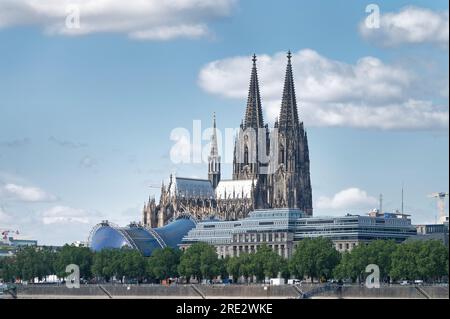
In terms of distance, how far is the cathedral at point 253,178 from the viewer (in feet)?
528

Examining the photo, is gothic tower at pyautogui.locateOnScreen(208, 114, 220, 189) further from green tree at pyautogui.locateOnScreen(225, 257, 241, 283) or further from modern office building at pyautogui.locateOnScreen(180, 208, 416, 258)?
green tree at pyautogui.locateOnScreen(225, 257, 241, 283)

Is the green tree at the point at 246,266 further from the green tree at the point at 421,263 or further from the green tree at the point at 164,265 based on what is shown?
→ the green tree at the point at 421,263

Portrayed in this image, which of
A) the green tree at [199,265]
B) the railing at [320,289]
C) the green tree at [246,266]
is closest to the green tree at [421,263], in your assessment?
the railing at [320,289]

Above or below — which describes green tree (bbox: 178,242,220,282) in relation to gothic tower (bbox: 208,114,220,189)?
below

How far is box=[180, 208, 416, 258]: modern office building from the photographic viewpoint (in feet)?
436

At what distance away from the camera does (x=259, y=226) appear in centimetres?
14350

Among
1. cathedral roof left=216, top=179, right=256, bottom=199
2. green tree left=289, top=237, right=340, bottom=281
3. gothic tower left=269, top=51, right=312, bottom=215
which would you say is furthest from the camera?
cathedral roof left=216, top=179, right=256, bottom=199

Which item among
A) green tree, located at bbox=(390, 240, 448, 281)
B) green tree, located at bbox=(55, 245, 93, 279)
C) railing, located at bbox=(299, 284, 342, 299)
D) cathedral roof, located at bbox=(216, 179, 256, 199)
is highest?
cathedral roof, located at bbox=(216, 179, 256, 199)

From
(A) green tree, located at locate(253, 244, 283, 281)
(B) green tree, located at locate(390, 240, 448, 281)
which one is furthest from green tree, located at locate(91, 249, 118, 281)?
(B) green tree, located at locate(390, 240, 448, 281)

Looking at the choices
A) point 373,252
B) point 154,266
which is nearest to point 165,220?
point 154,266

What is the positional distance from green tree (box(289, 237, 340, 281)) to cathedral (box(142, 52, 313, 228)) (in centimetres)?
4245

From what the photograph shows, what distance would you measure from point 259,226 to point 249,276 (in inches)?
931

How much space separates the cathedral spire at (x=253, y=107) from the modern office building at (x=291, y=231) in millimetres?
15757
